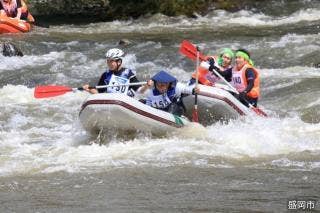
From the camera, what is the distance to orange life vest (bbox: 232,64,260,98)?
10.0m

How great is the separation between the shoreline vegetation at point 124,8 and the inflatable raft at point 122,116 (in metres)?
12.6

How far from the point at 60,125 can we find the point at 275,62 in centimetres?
A: 568

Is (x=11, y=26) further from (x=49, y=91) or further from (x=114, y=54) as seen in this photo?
(x=114, y=54)

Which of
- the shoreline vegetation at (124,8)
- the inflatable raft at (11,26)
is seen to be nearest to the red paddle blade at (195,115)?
the inflatable raft at (11,26)

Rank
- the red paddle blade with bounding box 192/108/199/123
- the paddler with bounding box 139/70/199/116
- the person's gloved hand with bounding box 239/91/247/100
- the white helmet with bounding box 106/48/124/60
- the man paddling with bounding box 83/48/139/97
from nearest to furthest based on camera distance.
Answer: the paddler with bounding box 139/70/199/116, the white helmet with bounding box 106/48/124/60, the man paddling with bounding box 83/48/139/97, the red paddle blade with bounding box 192/108/199/123, the person's gloved hand with bounding box 239/91/247/100

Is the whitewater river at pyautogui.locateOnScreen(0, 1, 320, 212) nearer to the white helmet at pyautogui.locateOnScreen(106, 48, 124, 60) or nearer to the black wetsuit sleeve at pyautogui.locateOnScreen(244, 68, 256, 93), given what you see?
the black wetsuit sleeve at pyautogui.locateOnScreen(244, 68, 256, 93)

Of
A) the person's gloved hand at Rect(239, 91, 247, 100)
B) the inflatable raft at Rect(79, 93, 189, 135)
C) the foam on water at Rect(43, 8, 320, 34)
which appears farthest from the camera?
the foam on water at Rect(43, 8, 320, 34)

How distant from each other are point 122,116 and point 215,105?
1490 millimetres

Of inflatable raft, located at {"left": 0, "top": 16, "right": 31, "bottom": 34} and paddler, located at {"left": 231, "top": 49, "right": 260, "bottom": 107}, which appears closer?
paddler, located at {"left": 231, "top": 49, "right": 260, "bottom": 107}

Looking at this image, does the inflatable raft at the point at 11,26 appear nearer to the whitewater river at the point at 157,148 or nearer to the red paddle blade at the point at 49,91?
the whitewater river at the point at 157,148

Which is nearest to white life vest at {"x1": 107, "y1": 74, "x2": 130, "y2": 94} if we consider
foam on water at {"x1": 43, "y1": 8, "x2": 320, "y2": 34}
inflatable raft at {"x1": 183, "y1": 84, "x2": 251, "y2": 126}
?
inflatable raft at {"x1": 183, "y1": 84, "x2": 251, "y2": 126}

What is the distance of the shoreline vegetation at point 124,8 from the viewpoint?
2120cm

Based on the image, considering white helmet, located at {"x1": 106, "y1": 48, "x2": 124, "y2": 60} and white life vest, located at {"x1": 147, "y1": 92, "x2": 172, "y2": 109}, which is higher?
white helmet, located at {"x1": 106, "y1": 48, "x2": 124, "y2": 60}

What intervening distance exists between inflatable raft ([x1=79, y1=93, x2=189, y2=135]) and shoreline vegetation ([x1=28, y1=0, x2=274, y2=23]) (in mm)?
12557
